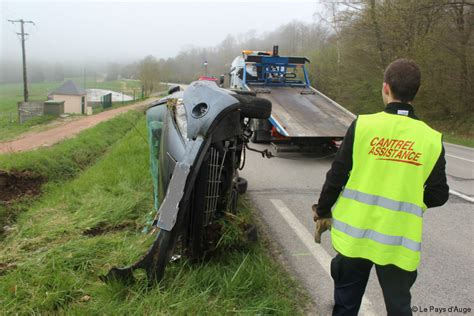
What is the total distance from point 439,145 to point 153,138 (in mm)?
2460

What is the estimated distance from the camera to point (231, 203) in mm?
3500

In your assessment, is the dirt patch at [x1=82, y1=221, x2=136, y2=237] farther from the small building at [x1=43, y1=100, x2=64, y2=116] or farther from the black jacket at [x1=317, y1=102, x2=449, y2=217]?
the small building at [x1=43, y1=100, x2=64, y2=116]

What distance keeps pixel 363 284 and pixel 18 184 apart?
6983 mm

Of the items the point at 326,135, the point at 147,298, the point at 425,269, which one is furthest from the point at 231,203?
the point at 326,135

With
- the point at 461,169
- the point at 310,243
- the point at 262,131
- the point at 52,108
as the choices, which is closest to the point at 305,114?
the point at 262,131

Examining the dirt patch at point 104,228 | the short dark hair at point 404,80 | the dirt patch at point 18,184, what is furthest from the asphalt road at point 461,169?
the dirt patch at point 18,184

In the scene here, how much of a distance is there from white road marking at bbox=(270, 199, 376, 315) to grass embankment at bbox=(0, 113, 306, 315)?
1.54 feet

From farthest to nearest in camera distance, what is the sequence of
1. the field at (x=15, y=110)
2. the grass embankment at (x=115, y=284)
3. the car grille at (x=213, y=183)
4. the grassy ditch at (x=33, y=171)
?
1. the field at (x=15, y=110)
2. the grassy ditch at (x=33, y=171)
3. the car grille at (x=213, y=183)
4. the grass embankment at (x=115, y=284)

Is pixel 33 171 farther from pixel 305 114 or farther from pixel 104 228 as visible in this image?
pixel 305 114

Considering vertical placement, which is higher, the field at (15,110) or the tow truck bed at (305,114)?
the tow truck bed at (305,114)

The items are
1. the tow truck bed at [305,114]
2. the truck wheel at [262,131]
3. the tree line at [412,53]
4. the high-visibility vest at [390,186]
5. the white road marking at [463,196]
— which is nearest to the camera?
the high-visibility vest at [390,186]

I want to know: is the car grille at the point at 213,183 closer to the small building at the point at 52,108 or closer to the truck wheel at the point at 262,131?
the truck wheel at the point at 262,131

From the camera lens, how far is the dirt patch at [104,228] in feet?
13.4

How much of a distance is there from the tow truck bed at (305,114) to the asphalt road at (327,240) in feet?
2.80
